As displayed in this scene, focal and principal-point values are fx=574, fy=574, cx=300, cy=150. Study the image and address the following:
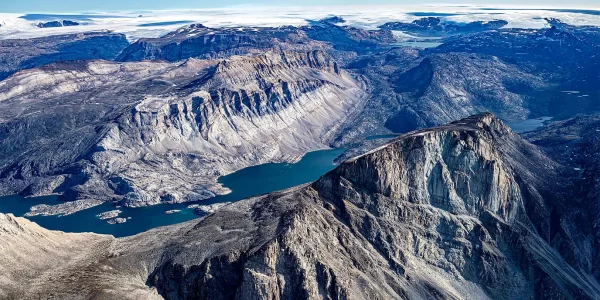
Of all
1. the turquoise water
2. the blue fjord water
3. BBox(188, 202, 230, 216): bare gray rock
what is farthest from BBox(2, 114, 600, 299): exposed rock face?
the blue fjord water

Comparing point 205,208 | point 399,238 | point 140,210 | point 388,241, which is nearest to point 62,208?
point 140,210

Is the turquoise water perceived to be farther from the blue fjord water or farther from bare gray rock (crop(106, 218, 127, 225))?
bare gray rock (crop(106, 218, 127, 225))

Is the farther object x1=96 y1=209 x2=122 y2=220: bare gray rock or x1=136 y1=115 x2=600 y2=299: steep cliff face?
x1=96 y1=209 x2=122 y2=220: bare gray rock

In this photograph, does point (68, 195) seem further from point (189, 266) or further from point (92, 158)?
point (189, 266)

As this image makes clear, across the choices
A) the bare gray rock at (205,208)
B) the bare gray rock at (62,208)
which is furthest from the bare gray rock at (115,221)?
the bare gray rock at (205,208)

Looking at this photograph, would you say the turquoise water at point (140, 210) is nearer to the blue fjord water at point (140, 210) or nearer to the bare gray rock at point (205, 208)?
the blue fjord water at point (140, 210)

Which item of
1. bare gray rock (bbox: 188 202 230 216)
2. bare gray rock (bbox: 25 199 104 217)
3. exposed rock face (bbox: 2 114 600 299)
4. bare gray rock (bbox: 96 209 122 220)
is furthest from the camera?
bare gray rock (bbox: 25 199 104 217)

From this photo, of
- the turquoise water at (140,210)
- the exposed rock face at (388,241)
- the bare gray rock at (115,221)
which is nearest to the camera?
the exposed rock face at (388,241)

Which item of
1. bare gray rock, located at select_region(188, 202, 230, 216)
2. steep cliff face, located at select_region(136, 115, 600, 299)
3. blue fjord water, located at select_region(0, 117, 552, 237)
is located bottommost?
blue fjord water, located at select_region(0, 117, 552, 237)
